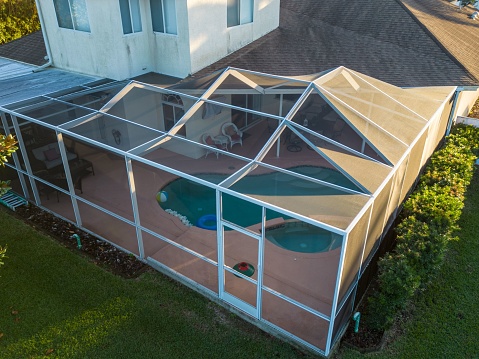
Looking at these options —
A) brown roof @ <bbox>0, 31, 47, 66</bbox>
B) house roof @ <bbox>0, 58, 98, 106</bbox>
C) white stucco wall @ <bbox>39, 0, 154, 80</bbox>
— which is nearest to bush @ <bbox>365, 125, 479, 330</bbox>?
white stucco wall @ <bbox>39, 0, 154, 80</bbox>

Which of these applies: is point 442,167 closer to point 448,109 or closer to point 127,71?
point 448,109

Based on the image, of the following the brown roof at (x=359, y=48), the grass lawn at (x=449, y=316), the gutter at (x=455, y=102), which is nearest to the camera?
the grass lawn at (x=449, y=316)

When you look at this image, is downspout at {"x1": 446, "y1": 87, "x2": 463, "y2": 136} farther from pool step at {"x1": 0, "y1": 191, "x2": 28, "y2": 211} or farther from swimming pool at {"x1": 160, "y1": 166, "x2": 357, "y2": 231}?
pool step at {"x1": 0, "y1": 191, "x2": 28, "y2": 211}

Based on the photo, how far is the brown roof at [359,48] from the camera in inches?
590

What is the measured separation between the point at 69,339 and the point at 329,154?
6827mm

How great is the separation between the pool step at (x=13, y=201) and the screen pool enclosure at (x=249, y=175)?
0.26 meters

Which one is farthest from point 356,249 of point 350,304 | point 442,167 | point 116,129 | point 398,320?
point 116,129

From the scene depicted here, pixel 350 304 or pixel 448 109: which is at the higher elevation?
pixel 448 109

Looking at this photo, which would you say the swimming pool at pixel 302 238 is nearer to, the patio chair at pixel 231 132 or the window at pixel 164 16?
the patio chair at pixel 231 132

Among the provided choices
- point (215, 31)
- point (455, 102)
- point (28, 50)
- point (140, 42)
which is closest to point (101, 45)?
point (140, 42)

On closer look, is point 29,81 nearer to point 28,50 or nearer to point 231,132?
point 28,50

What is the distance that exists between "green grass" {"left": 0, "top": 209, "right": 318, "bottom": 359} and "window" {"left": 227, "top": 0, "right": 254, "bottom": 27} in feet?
36.4

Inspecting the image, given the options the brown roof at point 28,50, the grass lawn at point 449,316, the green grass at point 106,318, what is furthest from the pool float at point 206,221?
the brown roof at point 28,50

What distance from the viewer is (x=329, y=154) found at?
875cm
